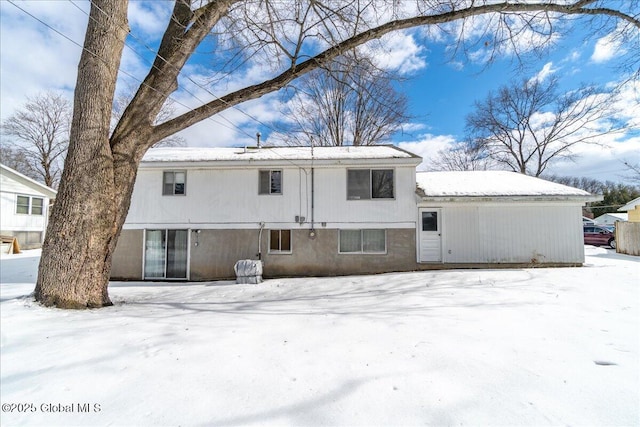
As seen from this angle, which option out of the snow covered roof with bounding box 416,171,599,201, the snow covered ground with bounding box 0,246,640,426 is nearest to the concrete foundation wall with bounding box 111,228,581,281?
the snow covered roof with bounding box 416,171,599,201

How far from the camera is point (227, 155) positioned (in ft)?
39.9

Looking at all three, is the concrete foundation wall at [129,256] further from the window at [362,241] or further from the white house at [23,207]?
the white house at [23,207]

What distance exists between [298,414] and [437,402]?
1.09m

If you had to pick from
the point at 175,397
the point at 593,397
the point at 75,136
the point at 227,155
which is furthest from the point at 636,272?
the point at 75,136

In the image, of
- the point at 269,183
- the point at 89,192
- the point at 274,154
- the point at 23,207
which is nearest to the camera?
the point at 89,192

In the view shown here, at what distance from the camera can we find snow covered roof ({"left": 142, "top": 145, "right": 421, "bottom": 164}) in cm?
1146

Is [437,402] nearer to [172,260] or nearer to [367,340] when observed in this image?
[367,340]

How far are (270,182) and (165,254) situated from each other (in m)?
4.94

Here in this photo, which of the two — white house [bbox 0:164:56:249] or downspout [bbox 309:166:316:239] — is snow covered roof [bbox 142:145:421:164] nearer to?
downspout [bbox 309:166:316:239]

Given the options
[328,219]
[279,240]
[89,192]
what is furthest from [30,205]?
[328,219]

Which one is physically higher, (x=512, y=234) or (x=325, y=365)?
(x=512, y=234)

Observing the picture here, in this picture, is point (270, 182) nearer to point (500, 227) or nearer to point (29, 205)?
point (500, 227)

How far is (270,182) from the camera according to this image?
1176 centimetres

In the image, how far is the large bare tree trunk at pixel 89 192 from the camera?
210 inches
